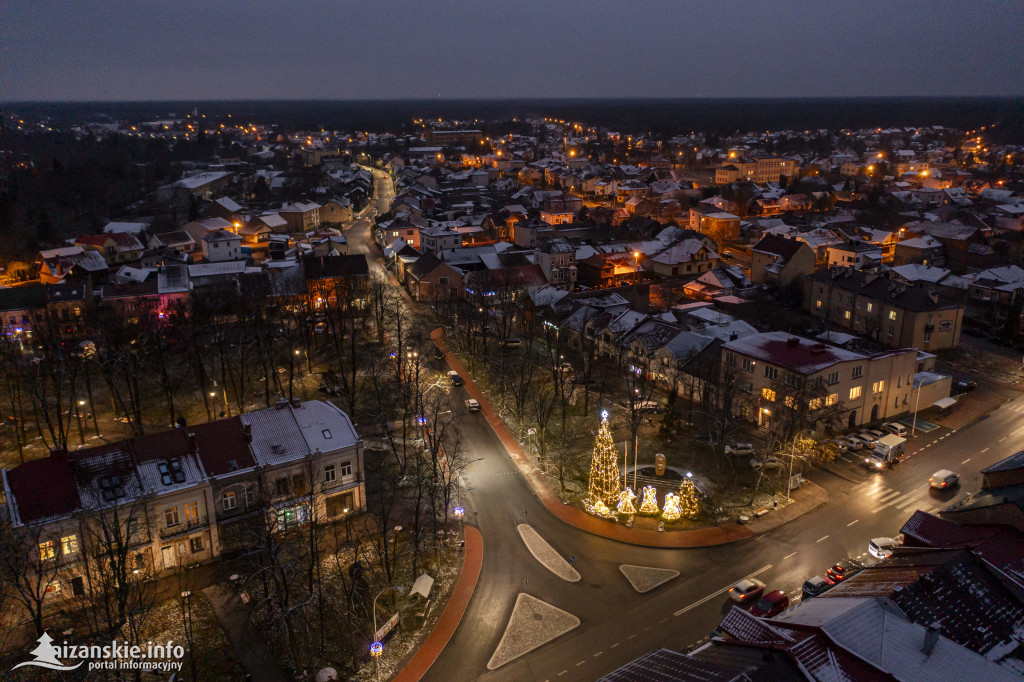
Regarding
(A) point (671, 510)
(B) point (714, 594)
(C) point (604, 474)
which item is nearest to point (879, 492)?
(A) point (671, 510)

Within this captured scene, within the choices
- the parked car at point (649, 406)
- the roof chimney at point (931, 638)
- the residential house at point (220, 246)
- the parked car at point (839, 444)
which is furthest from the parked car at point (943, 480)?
the residential house at point (220, 246)

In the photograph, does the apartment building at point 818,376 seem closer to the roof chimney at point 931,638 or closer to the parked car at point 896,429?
the parked car at point 896,429

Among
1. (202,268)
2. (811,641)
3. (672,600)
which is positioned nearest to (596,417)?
(672,600)

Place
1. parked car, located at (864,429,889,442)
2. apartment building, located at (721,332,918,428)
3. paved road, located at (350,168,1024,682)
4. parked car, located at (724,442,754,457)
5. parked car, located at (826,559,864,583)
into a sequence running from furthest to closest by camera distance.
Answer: parked car, located at (864,429,889,442) → apartment building, located at (721,332,918,428) → parked car, located at (724,442,754,457) → parked car, located at (826,559,864,583) → paved road, located at (350,168,1024,682)

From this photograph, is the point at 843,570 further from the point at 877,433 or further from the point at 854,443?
the point at 877,433

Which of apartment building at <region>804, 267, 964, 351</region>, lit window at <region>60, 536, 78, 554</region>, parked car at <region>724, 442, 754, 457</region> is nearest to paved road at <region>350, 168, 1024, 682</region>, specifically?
parked car at <region>724, 442, 754, 457</region>

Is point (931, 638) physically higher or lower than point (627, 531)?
higher

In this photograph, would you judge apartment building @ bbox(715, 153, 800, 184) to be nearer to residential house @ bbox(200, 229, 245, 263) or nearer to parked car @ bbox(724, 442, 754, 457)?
residential house @ bbox(200, 229, 245, 263)
